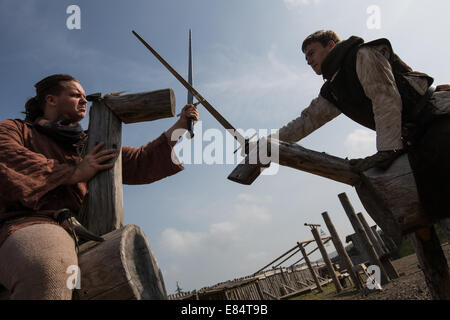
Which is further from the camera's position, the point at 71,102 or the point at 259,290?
the point at 259,290

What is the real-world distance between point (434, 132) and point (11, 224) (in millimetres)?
2566

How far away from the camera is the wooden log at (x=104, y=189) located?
176cm

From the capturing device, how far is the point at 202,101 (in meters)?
3.03

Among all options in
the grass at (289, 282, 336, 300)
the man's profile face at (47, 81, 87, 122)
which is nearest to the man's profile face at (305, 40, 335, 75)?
the man's profile face at (47, 81, 87, 122)

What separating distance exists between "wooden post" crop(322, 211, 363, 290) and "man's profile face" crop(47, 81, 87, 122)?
1082 cm

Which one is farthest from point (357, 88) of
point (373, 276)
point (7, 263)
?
point (373, 276)

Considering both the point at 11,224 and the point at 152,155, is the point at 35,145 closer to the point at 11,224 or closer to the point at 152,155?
the point at 11,224

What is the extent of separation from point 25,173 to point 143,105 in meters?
0.88

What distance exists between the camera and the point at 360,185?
80.6 inches

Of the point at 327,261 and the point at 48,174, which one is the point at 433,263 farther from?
the point at 327,261

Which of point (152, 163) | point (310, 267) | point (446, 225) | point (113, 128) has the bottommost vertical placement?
point (446, 225)

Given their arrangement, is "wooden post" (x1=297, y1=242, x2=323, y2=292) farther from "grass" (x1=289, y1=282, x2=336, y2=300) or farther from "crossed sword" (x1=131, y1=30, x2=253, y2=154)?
"crossed sword" (x1=131, y1=30, x2=253, y2=154)

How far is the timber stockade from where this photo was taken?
13.0m

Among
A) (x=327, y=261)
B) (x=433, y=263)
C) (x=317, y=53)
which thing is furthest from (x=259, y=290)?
(x=317, y=53)
